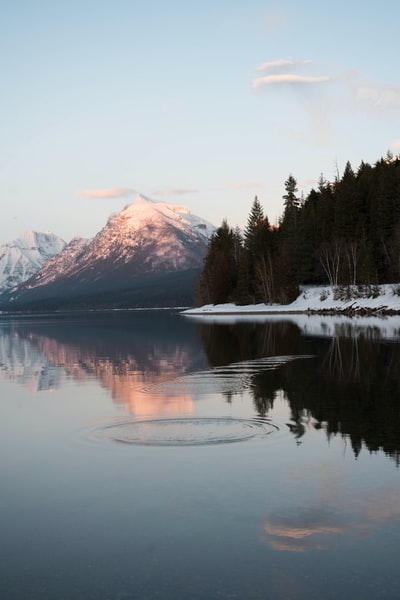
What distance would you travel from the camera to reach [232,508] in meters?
10.1

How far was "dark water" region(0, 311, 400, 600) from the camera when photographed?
766 cm

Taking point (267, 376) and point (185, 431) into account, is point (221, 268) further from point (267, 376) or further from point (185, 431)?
point (185, 431)

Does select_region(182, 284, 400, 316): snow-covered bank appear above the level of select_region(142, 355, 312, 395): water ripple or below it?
above

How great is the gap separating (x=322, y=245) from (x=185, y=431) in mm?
103655

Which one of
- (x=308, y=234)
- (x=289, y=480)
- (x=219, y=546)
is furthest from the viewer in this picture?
(x=308, y=234)

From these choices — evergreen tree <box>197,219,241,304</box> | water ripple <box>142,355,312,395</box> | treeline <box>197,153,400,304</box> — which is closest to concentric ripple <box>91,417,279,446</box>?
water ripple <box>142,355,312,395</box>

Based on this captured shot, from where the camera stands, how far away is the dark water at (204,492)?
A: 7.66 metres

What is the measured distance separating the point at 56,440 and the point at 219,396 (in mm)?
7705

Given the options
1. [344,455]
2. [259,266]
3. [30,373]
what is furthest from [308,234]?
[344,455]

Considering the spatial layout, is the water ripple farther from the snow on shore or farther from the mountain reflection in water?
the snow on shore

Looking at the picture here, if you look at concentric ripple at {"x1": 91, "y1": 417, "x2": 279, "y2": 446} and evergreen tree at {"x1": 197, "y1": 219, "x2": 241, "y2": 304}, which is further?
evergreen tree at {"x1": 197, "y1": 219, "x2": 241, "y2": 304}

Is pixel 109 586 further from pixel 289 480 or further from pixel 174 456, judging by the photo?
pixel 174 456

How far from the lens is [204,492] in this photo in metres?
11.0

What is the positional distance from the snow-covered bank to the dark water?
6844 cm
